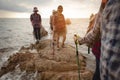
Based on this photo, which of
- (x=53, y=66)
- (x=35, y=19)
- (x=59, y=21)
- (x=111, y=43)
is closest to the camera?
(x=111, y=43)

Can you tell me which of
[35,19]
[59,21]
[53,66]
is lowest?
[53,66]

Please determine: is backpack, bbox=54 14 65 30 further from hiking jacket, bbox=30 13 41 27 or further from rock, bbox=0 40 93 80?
hiking jacket, bbox=30 13 41 27

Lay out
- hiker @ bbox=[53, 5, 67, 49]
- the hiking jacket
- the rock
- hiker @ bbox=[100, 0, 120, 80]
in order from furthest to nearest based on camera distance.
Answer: the hiking jacket
hiker @ bbox=[53, 5, 67, 49]
the rock
hiker @ bbox=[100, 0, 120, 80]

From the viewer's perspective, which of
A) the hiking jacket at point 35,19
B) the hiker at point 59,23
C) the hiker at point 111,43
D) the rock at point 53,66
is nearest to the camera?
the hiker at point 111,43

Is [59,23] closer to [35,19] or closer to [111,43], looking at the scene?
[35,19]

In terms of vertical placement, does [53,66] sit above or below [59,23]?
below

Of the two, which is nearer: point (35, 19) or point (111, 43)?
point (111, 43)

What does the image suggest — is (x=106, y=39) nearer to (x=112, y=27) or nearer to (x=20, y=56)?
(x=112, y=27)

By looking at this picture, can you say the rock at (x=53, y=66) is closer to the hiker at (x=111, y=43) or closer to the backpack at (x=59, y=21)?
the backpack at (x=59, y=21)

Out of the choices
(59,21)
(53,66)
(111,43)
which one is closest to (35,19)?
(59,21)

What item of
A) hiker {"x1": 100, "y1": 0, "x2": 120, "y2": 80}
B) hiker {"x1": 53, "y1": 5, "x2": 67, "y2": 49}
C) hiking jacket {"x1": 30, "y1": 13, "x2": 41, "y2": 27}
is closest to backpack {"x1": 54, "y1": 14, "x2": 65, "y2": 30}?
hiker {"x1": 53, "y1": 5, "x2": 67, "y2": 49}

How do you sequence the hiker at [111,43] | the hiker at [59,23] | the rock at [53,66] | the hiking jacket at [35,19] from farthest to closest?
the hiking jacket at [35,19]
the hiker at [59,23]
the rock at [53,66]
the hiker at [111,43]

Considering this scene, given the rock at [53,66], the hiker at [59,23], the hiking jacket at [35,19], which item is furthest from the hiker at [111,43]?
the hiking jacket at [35,19]

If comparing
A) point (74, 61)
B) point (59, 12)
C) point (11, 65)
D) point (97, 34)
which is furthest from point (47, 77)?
point (97, 34)
